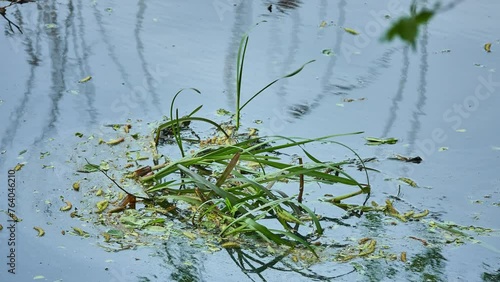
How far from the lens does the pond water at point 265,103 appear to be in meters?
2.24

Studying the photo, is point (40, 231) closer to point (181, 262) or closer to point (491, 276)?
point (181, 262)

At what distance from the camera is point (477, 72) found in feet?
11.6

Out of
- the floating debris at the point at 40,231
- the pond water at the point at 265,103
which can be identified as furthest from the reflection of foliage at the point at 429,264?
the floating debris at the point at 40,231

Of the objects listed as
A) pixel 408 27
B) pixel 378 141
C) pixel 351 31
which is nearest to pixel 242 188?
pixel 378 141

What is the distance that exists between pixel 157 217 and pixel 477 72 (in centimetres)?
184

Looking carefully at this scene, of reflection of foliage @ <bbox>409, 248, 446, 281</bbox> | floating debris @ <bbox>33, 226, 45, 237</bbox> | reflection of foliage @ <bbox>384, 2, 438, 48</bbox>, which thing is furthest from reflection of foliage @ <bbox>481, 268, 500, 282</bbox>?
reflection of foliage @ <bbox>384, 2, 438, 48</bbox>

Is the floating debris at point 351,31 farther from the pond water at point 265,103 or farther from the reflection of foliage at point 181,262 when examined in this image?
the reflection of foliage at point 181,262

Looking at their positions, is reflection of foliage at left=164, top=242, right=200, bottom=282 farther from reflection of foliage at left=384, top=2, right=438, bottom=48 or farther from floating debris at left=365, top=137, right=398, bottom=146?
reflection of foliage at left=384, top=2, right=438, bottom=48

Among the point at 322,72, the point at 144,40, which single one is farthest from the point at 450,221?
the point at 144,40

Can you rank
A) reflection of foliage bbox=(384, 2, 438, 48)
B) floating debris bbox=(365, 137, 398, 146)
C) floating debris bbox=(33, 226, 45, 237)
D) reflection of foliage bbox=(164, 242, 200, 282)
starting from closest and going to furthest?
1. reflection of foliage bbox=(384, 2, 438, 48)
2. reflection of foliage bbox=(164, 242, 200, 282)
3. floating debris bbox=(33, 226, 45, 237)
4. floating debris bbox=(365, 137, 398, 146)

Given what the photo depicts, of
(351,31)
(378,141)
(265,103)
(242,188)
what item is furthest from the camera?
(351,31)

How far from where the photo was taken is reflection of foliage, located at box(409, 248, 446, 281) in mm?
2234

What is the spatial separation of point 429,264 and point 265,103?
3.80 ft

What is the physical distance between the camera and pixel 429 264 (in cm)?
229
